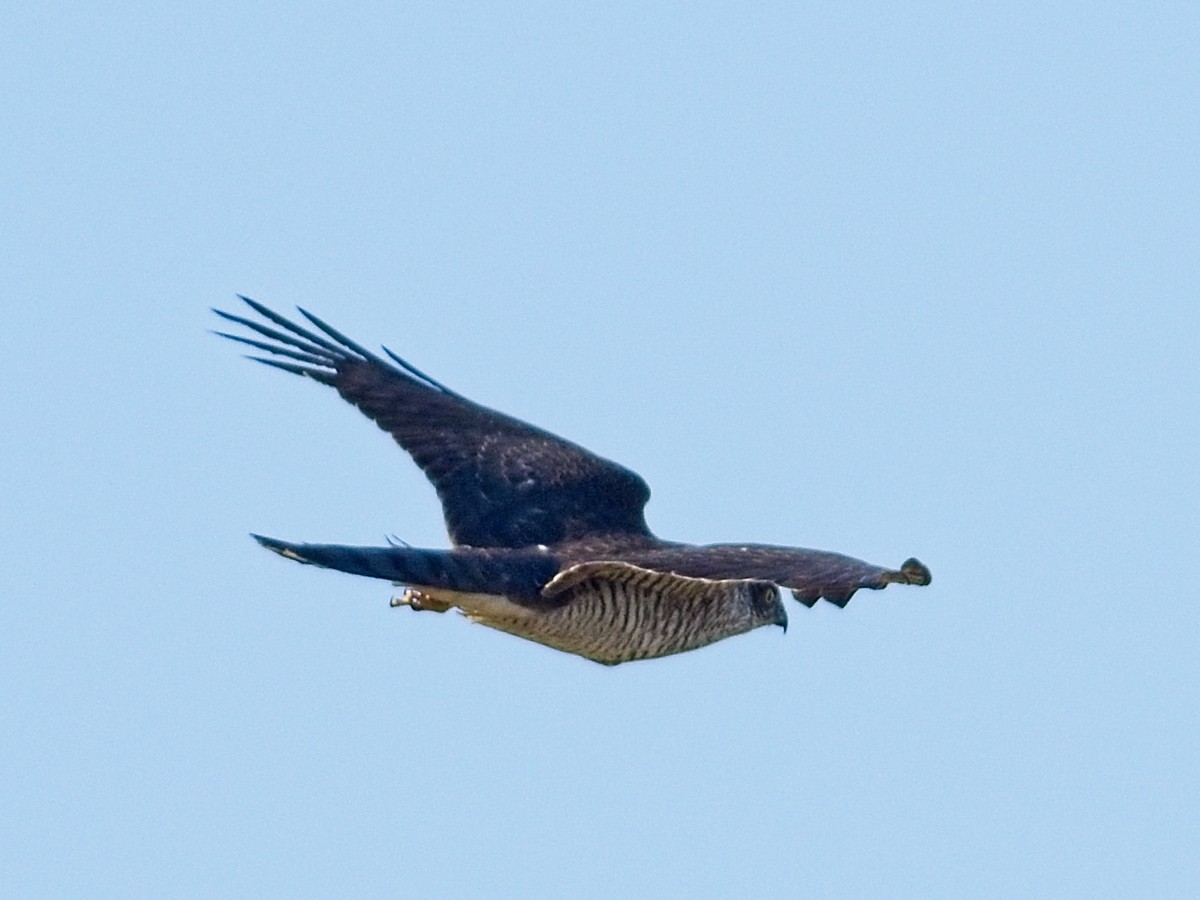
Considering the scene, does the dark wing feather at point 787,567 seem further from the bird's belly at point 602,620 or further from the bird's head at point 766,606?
the bird's head at point 766,606

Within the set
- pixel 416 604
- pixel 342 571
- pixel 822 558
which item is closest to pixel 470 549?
pixel 416 604

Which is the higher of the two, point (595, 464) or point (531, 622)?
point (595, 464)

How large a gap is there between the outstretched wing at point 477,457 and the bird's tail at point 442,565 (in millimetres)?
524

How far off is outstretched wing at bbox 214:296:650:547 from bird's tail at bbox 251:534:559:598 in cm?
52

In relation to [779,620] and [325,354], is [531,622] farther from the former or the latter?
[325,354]

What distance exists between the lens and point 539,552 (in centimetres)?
1722

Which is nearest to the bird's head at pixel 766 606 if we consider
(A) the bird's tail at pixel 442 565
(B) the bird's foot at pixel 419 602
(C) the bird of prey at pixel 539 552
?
(C) the bird of prey at pixel 539 552

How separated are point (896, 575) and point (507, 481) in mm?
4470

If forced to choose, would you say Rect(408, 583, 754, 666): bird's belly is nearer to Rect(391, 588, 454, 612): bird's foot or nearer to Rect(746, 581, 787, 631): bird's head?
Rect(391, 588, 454, 612): bird's foot

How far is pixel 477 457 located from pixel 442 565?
202 cm

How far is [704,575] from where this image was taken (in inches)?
625

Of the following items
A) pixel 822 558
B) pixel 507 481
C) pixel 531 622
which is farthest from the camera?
pixel 507 481

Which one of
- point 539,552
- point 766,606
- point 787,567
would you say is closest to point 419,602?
point 539,552

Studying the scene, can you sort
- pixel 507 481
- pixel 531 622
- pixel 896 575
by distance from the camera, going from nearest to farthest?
pixel 896 575 → pixel 531 622 → pixel 507 481
